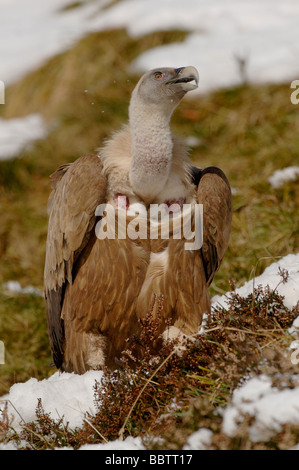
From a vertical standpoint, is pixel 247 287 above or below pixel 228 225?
below

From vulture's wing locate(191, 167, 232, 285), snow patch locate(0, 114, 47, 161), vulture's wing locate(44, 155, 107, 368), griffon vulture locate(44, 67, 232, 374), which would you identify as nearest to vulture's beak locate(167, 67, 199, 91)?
griffon vulture locate(44, 67, 232, 374)

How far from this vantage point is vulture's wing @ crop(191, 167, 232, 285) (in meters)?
4.53

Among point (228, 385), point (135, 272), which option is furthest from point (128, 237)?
point (228, 385)

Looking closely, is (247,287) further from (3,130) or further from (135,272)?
(3,130)

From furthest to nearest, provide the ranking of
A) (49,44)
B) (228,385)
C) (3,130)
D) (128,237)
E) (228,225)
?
(49,44) < (3,130) < (228,225) < (128,237) < (228,385)

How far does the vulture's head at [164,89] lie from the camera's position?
176 inches

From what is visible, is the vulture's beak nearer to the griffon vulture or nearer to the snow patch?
the griffon vulture

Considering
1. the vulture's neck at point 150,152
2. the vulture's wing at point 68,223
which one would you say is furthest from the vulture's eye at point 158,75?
the vulture's wing at point 68,223

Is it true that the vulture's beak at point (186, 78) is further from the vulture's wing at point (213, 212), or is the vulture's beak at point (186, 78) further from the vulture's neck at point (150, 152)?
the vulture's wing at point (213, 212)

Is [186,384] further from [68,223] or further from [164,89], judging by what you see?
[164,89]

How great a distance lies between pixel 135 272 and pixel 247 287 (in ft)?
2.42

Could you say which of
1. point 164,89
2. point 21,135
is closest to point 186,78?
point 164,89

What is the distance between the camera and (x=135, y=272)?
14.7 feet
